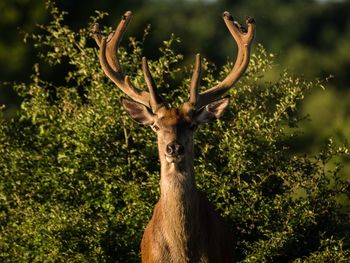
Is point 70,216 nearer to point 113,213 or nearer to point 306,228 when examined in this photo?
point 113,213

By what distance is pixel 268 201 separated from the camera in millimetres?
14070

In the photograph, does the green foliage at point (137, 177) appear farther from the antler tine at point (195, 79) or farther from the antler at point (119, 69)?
the antler tine at point (195, 79)

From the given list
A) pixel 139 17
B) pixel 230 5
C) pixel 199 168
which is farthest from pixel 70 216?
pixel 230 5

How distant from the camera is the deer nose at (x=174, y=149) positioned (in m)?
11.5

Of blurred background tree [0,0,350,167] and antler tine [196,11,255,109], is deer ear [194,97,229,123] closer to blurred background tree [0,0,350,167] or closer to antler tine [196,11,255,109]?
antler tine [196,11,255,109]

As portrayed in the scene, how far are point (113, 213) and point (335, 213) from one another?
2.43 metres

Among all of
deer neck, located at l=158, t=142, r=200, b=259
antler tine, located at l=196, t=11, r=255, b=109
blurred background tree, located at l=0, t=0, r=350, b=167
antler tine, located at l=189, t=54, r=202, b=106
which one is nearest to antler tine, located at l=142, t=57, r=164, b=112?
antler tine, located at l=189, t=54, r=202, b=106

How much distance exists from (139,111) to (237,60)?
120 centimetres

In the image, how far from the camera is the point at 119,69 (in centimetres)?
1312

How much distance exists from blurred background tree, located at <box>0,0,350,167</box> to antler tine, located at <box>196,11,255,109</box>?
1369 mm

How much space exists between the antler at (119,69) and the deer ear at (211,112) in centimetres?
42

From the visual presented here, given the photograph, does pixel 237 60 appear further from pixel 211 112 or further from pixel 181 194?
pixel 181 194

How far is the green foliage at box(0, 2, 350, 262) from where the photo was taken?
545 inches

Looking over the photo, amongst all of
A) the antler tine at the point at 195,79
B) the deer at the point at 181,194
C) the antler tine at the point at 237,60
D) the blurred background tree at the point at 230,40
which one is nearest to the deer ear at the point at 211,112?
the deer at the point at 181,194
